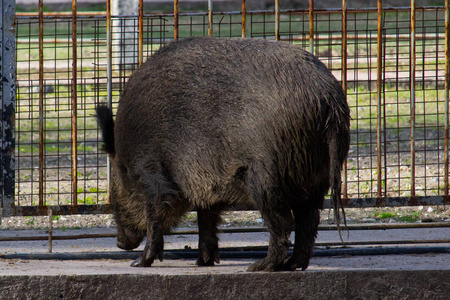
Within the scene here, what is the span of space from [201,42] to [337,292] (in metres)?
1.83

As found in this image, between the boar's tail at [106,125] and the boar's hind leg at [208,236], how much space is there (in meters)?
0.82

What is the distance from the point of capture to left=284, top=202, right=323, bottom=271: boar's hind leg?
440 centimetres

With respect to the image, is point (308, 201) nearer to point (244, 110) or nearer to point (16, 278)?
point (244, 110)

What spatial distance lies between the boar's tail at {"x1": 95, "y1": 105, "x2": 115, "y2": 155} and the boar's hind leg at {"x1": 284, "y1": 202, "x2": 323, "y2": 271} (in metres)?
1.48

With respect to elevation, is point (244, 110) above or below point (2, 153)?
above

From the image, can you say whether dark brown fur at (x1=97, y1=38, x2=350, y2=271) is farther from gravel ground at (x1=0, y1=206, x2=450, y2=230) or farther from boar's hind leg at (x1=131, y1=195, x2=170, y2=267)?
gravel ground at (x1=0, y1=206, x2=450, y2=230)

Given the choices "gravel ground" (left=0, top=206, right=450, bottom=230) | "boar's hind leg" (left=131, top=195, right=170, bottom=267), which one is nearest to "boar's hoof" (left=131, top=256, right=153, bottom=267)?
"boar's hind leg" (left=131, top=195, right=170, bottom=267)

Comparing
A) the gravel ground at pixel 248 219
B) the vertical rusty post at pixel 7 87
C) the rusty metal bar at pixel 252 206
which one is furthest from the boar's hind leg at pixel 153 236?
the gravel ground at pixel 248 219

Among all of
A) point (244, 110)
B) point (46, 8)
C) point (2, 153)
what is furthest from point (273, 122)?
point (46, 8)

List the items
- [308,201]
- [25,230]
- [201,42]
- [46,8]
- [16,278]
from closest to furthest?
[16,278] < [308,201] < [201,42] < [25,230] < [46,8]

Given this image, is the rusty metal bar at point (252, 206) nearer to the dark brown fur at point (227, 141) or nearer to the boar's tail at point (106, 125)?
the dark brown fur at point (227, 141)

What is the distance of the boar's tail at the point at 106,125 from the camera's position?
197 inches

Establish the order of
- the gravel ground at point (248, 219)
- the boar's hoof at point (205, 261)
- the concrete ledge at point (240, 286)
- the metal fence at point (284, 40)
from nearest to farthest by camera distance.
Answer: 1. the concrete ledge at point (240, 286)
2. the boar's hoof at point (205, 261)
3. the metal fence at point (284, 40)
4. the gravel ground at point (248, 219)

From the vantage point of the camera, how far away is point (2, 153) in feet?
16.1
